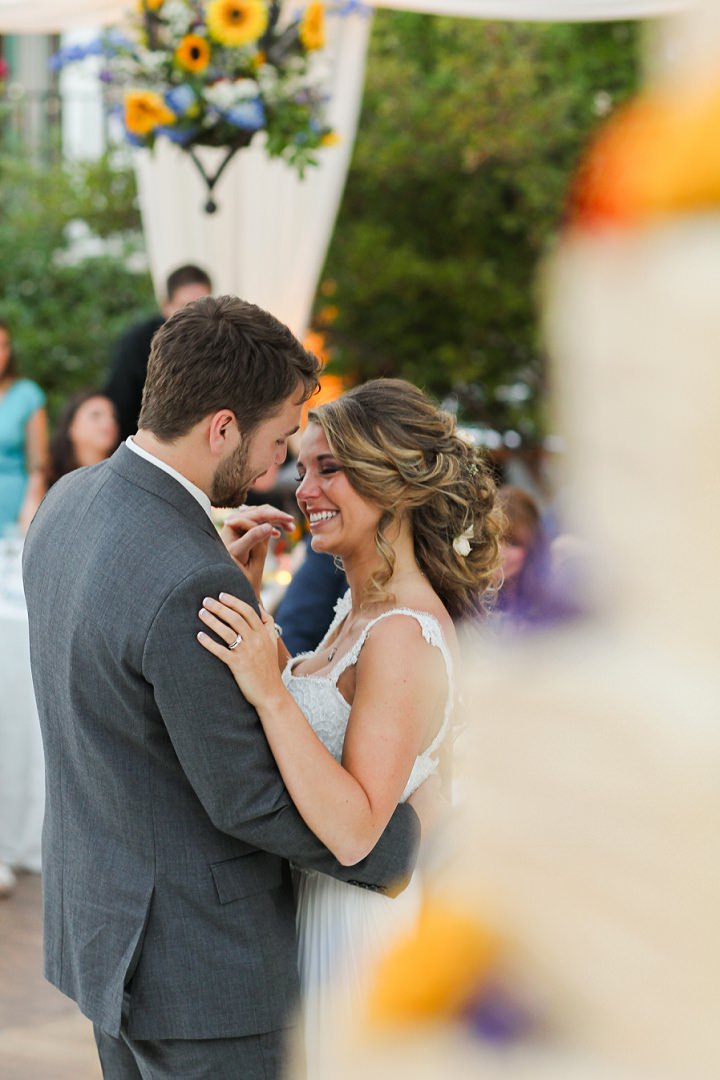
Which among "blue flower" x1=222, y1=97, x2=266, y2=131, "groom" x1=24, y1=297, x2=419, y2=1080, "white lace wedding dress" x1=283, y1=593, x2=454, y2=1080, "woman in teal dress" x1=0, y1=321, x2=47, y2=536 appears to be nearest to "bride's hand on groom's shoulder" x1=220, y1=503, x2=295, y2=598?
"white lace wedding dress" x1=283, y1=593, x2=454, y2=1080

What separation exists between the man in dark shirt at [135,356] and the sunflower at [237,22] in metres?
0.88

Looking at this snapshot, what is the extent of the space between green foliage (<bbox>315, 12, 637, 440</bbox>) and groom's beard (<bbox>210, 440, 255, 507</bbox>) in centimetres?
821

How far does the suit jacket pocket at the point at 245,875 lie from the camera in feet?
5.49

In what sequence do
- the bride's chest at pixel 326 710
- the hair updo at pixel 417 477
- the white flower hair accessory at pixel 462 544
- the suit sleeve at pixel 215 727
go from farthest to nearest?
the white flower hair accessory at pixel 462 544, the hair updo at pixel 417 477, the bride's chest at pixel 326 710, the suit sleeve at pixel 215 727

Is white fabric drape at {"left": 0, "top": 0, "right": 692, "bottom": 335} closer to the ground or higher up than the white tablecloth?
higher up

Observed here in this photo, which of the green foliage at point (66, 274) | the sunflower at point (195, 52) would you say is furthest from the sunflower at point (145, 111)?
the green foliage at point (66, 274)

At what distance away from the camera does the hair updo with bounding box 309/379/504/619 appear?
211 cm

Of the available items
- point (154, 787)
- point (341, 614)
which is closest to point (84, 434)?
point (341, 614)

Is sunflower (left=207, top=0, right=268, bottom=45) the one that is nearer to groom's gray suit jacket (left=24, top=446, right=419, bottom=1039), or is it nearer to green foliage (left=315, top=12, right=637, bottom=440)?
groom's gray suit jacket (left=24, top=446, right=419, bottom=1039)

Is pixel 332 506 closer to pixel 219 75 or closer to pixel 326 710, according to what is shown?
pixel 326 710

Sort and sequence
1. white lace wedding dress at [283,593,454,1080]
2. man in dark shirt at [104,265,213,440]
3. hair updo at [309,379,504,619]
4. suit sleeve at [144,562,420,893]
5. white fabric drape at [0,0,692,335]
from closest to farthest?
suit sleeve at [144,562,420,893]
white lace wedding dress at [283,593,454,1080]
hair updo at [309,379,504,619]
man in dark shirt at [104,265,213,440]
white fabric drape at [0,0,692,335]

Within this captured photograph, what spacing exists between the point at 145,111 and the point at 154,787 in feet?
12.6

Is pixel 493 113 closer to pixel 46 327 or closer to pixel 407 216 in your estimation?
pixel 407 216

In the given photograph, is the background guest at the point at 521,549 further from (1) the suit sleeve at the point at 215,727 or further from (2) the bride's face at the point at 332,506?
(1) the suit sleeve at the point at 215,727
